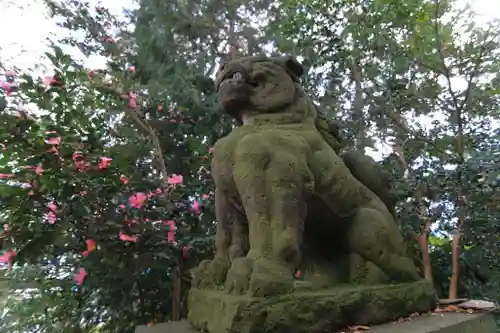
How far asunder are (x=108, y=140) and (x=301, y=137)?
223cm

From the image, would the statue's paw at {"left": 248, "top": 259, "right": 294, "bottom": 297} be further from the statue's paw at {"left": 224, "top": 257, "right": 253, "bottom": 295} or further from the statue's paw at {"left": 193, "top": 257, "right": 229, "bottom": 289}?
the statue's paw at {"left": 193, "top": 257, "right": 229, "bottom": 289}

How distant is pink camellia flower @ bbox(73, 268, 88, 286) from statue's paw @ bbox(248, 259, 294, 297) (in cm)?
179

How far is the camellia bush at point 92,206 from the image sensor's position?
8.77 feet

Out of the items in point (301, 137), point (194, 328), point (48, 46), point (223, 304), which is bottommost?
point (194, 328)

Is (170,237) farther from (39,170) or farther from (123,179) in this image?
(39,170)

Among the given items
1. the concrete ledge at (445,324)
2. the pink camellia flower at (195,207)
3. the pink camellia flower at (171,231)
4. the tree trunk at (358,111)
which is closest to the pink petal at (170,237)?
the pink camellia flower at (171,231)

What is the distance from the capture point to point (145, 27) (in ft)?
13.6

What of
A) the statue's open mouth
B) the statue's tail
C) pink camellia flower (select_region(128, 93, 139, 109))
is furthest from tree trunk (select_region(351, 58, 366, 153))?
the statue's open mouth

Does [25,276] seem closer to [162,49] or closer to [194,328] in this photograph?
[194,328]

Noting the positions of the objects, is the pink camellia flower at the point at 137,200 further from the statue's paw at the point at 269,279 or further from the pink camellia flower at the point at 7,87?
the statue's paw at the point at 269,279

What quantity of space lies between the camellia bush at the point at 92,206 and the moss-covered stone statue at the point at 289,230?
122 cm

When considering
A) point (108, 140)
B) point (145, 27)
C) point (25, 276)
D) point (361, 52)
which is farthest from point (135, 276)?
point (361, 52)

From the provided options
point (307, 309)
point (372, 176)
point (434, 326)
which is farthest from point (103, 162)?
point (434, 326)

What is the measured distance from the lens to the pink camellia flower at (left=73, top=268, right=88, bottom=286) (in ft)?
9.42
